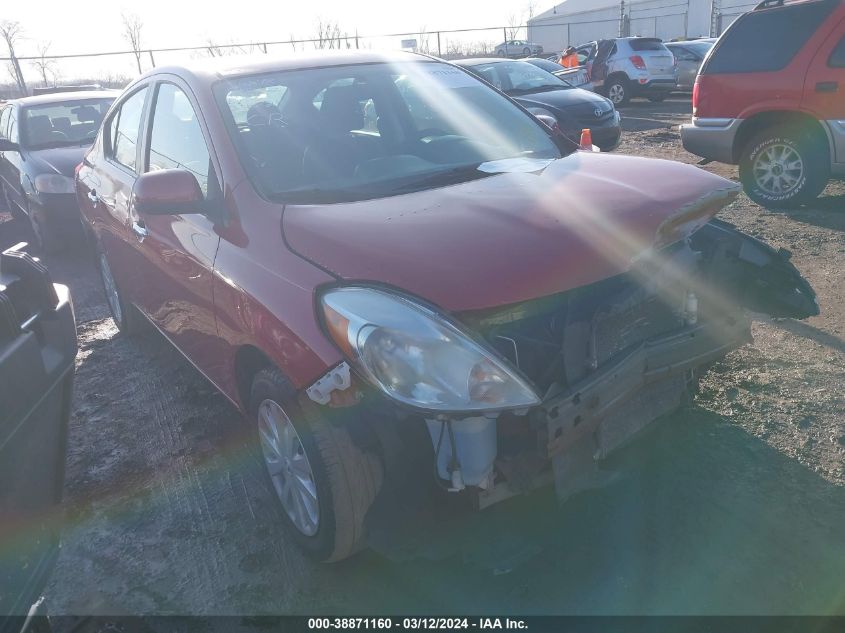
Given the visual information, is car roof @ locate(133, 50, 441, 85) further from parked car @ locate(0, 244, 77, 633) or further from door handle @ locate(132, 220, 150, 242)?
parked car @ locate(0, 244, 77, 633)

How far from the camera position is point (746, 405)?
345 cm

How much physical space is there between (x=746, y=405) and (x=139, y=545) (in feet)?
9.66

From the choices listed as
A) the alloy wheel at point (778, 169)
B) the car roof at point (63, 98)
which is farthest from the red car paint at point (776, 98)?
the car roof at point (63, 98)

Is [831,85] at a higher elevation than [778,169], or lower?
higher

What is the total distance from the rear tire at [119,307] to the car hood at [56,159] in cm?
276

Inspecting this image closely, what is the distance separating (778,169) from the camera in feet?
22.5

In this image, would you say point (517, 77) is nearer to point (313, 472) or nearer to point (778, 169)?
point (778, 169)

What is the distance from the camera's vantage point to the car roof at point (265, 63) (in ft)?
10.6

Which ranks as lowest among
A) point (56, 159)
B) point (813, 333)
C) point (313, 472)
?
point (813, 333)

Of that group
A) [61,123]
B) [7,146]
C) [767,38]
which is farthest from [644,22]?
[7,146]

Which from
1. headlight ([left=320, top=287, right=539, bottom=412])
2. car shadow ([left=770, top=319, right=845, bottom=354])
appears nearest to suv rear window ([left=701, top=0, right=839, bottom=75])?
car shadow ([left=770, top=319, right=845, bottom=354])

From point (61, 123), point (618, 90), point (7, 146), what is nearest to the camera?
point (7, 146)

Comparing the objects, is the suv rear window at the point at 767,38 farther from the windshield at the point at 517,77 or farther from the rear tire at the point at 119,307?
the rear tire at the point at 119,307

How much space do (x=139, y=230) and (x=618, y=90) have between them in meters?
16.1
